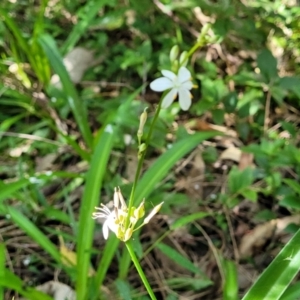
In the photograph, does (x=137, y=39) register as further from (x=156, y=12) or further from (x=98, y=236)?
(x=98, y=236)

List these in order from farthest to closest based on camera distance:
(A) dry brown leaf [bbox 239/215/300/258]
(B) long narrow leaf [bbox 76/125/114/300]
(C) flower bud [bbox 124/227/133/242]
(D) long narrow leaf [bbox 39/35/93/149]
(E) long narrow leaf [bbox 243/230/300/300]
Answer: (D) long narrow leaf [bbox 39/35/93/149] < (A) dry brown leaf [bbox 239/215/300/258] < (B) long narrow leaf [bbox 76/125/114/300] < (E) long narrow leaf [bbox 243/230/300/300] < (C) flower bud [bbox 124/227/133/242]

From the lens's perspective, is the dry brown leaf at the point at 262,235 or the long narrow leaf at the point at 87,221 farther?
the dry brown leaf at the point at 262,235

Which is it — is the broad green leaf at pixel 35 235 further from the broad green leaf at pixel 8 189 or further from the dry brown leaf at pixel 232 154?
the dry brown leaf at pixel 232 154

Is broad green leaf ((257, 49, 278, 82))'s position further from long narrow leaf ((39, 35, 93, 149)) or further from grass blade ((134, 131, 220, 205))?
long narrow leaf ((39, 35, 93, 149))

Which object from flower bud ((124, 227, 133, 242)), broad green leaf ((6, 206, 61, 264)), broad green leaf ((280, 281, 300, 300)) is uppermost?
flower bud ((124, 227, 133, 242))

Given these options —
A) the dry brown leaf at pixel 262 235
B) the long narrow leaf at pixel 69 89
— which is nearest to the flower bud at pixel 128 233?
the dry brown leaf at pixel 262 235

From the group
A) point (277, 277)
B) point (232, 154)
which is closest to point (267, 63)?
point (232, 154)

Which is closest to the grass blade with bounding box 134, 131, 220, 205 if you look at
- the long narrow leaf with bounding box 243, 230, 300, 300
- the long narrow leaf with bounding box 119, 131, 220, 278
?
the long narrow leaf with bounding box 119, 131, 220, 278

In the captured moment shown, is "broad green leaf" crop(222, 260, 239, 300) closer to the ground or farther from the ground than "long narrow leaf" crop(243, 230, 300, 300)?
closer to the ground

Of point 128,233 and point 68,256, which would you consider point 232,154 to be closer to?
point 68,256
